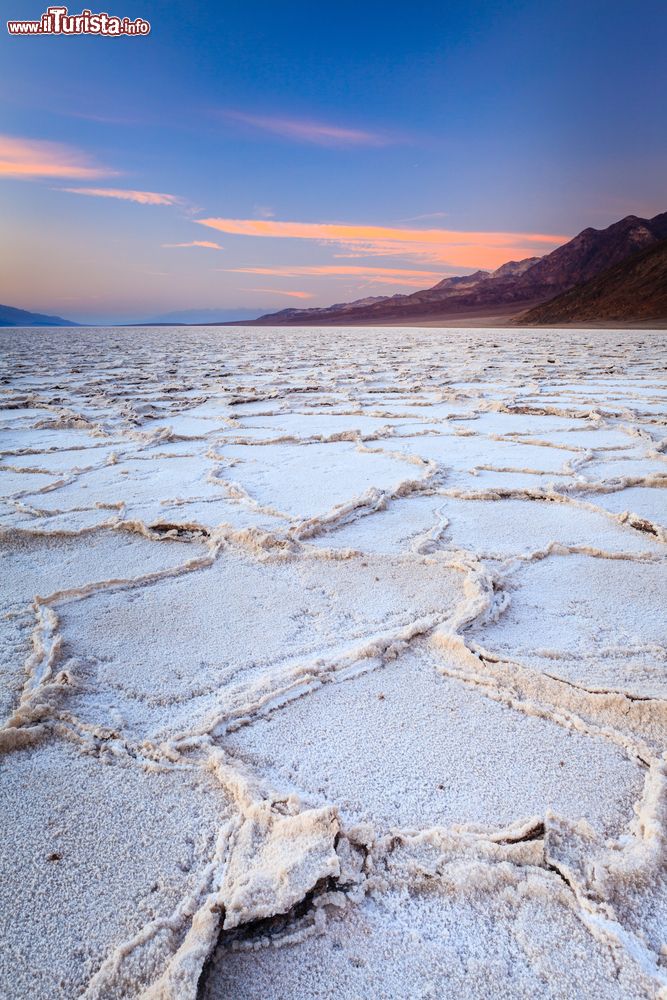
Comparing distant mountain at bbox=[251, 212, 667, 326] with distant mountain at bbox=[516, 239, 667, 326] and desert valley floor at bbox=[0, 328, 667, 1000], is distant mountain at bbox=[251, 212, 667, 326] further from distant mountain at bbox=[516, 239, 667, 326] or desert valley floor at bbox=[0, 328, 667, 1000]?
desert valley floor at bbox=[0, 328, 667, 1000]

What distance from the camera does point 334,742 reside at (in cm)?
105

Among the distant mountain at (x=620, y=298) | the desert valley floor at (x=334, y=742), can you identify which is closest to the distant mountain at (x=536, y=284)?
the distant mountain at (x=620, y=298)

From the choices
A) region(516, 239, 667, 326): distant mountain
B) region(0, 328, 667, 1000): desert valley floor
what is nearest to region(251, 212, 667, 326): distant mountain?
region(516, 239, 667, 326): distant mountain

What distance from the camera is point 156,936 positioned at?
70 centimetres

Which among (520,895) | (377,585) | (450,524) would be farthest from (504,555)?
(520,895)

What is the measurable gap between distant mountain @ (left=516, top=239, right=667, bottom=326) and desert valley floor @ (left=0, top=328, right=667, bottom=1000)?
36636 mm

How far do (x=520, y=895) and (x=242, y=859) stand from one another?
1.25 feet

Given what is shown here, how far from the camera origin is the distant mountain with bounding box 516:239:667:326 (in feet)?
113

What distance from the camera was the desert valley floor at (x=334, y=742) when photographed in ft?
2.30

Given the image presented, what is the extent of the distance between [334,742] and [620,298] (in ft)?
141

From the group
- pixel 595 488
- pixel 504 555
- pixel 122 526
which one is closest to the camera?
pixel 504 555

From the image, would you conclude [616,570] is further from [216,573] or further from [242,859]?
[242,859]

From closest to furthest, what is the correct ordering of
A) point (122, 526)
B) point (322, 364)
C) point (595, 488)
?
point (122, 526) < point (595, 488) < point (322, 364)

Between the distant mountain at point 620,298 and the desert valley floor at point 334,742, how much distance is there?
3664 centimetres
